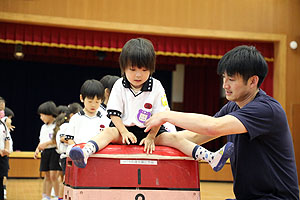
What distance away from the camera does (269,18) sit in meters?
8.62

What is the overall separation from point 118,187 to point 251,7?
7109 mm

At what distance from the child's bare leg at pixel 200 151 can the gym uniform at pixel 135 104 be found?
Result: 0.47 ft

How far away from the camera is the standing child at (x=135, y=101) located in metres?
2.41

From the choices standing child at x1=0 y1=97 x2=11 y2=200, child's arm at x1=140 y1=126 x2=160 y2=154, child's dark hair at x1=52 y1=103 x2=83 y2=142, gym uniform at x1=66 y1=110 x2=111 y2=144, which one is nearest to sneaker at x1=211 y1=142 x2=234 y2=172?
child's arm at x1=140 y1=126 x2=160 y2=154

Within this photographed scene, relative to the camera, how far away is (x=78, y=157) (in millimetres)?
2035

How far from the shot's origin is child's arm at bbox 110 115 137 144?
238 cm

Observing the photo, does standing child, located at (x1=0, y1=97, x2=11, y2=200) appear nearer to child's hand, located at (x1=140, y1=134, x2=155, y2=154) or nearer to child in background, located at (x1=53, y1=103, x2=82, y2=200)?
child in background, located at (x1=53, y1=103, x2=82, y2=200)

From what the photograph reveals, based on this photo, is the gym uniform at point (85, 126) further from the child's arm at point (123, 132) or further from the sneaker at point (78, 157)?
the sneaker at point (78, 157)

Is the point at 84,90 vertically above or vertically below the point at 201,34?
below

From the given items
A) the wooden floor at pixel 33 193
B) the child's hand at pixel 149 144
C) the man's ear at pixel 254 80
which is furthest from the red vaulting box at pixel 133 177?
the wooden floor at pixel 33 193

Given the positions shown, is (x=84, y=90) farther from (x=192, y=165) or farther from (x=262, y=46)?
(x=262, y=46)

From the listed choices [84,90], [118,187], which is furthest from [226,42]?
[118,187]

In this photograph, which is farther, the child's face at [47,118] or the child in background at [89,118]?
the child's face at [47,118]

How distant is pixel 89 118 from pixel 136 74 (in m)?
1.55
